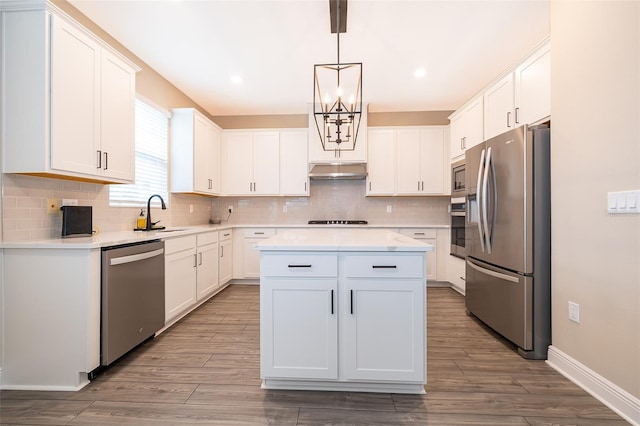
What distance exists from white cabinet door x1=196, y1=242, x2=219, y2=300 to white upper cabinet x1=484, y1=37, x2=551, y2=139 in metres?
3.57

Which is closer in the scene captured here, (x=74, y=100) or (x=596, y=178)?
(x=596, y=178)

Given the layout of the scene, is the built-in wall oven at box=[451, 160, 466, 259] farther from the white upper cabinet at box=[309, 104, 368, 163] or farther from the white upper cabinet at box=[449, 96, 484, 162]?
the white upper cabinet at box=[309, 104, 368, 163]

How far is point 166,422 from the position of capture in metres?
1.56

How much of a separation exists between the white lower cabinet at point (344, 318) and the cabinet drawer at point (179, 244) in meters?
1.38

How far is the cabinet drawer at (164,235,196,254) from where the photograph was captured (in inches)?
105

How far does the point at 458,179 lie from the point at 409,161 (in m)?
0.88

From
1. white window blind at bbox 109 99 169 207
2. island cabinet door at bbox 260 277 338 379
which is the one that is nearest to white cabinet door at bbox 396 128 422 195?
island cabinet door at bbox 260 277 338 379

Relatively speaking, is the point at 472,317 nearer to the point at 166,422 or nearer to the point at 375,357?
the point at 375,357

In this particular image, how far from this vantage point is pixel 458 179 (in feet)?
12.7

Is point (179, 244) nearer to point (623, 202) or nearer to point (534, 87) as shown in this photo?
point (623, 202)

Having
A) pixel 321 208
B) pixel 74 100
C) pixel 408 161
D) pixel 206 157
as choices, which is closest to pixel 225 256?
pixel 206 157

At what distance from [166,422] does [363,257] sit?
141 centimetres

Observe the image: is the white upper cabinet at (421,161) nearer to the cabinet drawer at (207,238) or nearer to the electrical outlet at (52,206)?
the cabinet drawer at (207,238)

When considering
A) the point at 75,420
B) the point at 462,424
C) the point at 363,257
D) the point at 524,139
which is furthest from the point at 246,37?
the point at 462,424
